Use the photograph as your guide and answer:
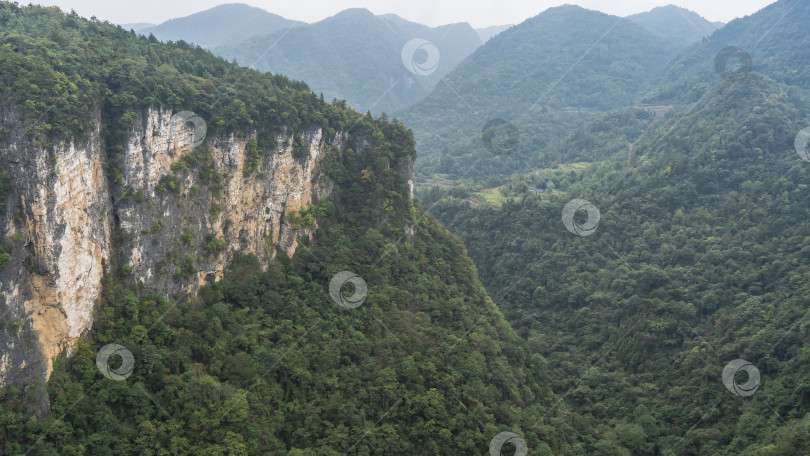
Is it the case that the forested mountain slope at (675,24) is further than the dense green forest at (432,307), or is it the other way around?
the forested mountain slope at (675,24)

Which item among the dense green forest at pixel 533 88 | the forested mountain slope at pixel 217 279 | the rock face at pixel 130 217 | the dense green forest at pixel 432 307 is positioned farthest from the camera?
the dense green forest at pixel 533 88

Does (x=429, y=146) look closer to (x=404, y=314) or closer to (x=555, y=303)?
(x=555, y=303)

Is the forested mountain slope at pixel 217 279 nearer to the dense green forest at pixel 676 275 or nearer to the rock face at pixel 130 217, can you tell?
the rock face at pixel 130 217

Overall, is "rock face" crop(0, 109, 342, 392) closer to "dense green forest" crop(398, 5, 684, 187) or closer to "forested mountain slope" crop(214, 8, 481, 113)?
"dense green forest" crop(398, 5, 684, 187)

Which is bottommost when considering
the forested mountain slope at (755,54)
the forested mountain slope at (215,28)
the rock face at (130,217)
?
the rock face at (130,217)

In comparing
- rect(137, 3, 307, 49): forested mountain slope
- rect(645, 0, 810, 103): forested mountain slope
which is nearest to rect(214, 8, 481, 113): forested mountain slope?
rect(137, 3, 307, 49): forested mountain slope

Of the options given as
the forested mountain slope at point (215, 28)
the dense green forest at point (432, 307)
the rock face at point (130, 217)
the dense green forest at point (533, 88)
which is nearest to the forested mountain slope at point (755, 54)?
the dense green forest at point (533, 88)

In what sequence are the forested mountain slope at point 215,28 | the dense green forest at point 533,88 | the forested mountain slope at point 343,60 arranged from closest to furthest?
the dense green forest at point 533,88
the forested mountain slope at point 343,60
the forested mountain slope at point 215,28

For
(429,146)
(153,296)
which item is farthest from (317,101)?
(429,146)

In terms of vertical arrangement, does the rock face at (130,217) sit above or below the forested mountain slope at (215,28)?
below
